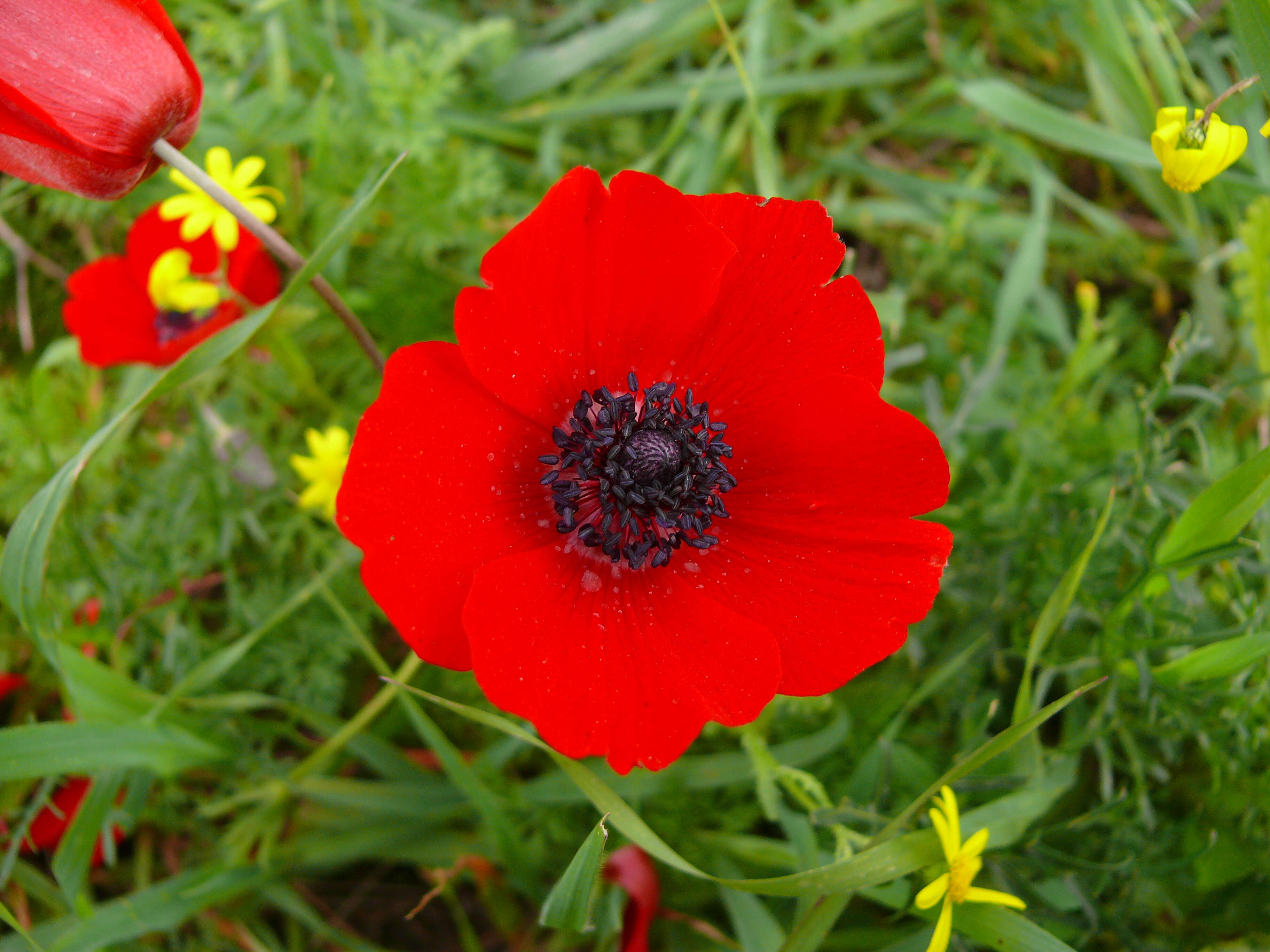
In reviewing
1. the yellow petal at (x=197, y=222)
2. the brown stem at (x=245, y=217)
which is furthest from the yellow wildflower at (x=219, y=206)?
the brown stem at (x=245, y=217)

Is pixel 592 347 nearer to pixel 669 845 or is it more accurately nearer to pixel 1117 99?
pixel 669 845

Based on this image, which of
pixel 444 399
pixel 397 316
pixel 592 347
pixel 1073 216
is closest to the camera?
pixel 444 399

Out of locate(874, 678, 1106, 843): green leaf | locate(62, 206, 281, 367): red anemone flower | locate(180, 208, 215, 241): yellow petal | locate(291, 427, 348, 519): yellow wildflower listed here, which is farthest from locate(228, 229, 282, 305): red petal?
locate(874, 678, 1106, 843): green leaf

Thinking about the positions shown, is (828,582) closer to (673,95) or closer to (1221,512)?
(1221,512)

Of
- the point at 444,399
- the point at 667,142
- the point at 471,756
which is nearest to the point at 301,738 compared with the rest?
the point at 471,756

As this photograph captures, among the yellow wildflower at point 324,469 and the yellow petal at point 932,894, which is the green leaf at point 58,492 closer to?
the yellow wildflower at point 324,469

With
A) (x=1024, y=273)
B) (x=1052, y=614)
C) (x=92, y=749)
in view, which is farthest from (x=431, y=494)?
(x=1024, y=273)
